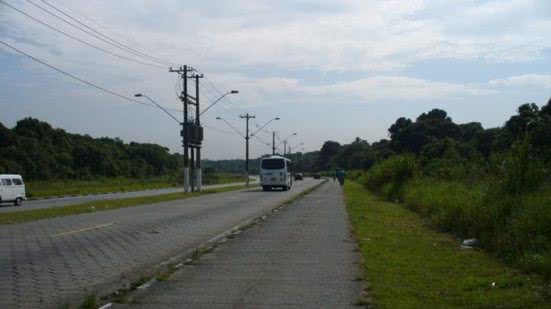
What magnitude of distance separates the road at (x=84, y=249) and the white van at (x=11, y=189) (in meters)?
14.4

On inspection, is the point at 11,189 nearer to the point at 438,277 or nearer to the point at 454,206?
the point at 454,206

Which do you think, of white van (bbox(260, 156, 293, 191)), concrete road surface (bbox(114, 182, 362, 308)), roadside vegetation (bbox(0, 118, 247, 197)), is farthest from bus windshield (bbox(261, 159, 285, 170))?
concrete road surface (bbox(114, 182, 362, 308))

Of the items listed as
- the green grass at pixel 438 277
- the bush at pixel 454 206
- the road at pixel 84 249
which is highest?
the bush at pixel 454 206

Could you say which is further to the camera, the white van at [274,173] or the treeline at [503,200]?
the white van at [274,173]

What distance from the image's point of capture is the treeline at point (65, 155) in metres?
80.6

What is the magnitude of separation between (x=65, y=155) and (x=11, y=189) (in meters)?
56.9

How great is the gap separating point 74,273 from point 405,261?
5820 millimetres

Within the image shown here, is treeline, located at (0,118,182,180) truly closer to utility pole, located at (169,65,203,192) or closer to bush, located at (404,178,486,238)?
utility pole, located at (169,65,203,192)

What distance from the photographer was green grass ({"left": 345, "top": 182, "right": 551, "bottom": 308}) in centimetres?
864

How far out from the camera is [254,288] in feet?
32.0

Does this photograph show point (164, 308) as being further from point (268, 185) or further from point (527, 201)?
point (268, 185)

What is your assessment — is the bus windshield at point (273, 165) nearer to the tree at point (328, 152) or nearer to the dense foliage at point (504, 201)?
the dense foliage at point (504, 201)

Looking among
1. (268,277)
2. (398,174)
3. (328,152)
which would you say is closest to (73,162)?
(398,174)

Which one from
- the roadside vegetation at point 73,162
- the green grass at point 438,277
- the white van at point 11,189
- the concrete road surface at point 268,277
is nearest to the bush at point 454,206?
the green grass at point 438,277
